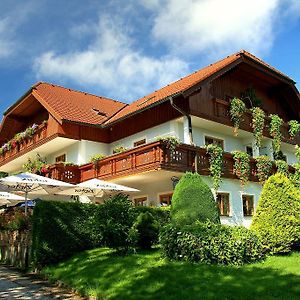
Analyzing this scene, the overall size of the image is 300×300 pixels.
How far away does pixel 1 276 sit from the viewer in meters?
10.9

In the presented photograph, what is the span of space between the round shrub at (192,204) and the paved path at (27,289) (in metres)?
4.72

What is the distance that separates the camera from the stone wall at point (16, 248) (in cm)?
1212

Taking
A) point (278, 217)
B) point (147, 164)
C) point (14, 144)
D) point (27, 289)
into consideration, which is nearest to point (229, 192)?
point (147, 164)

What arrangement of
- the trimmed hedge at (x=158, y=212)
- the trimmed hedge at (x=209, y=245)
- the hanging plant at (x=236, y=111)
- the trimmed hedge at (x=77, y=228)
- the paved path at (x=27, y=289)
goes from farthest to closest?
1. the hanging plant at (x=236, y=111)
2. the trimmed hedge at (x=158, y=212)
3. the trimmed hedge at (x=77, y=228)
4. the trimmed hedge at (x=209, y=245)
5. the paved path at (x=27, y=289)

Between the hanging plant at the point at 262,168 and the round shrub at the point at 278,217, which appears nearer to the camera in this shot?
the round shrub at the point at 278,217

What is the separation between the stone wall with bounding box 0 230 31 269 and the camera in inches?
477

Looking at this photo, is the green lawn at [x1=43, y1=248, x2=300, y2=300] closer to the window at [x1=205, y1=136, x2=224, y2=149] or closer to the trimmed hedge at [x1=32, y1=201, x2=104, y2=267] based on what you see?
the trimmed hedge at [x1=32, y1=201, x2=104, y2=267]

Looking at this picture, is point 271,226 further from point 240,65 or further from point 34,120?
point 34,120

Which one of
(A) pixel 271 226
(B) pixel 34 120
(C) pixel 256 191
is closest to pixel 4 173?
(B) pixel 34 120

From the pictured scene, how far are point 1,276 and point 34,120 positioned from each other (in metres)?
18.8

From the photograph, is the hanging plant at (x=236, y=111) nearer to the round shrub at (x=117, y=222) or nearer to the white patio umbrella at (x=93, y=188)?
the white patio umbrella at (x=93, y=188)

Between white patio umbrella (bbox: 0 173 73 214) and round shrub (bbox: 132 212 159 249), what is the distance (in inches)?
167

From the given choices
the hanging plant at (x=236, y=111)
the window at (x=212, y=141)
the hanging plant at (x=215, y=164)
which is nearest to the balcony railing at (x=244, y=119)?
the hanging plant at (x=236, y=111)

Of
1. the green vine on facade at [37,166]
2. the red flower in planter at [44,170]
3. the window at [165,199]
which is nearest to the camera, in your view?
the window at [165,199]
